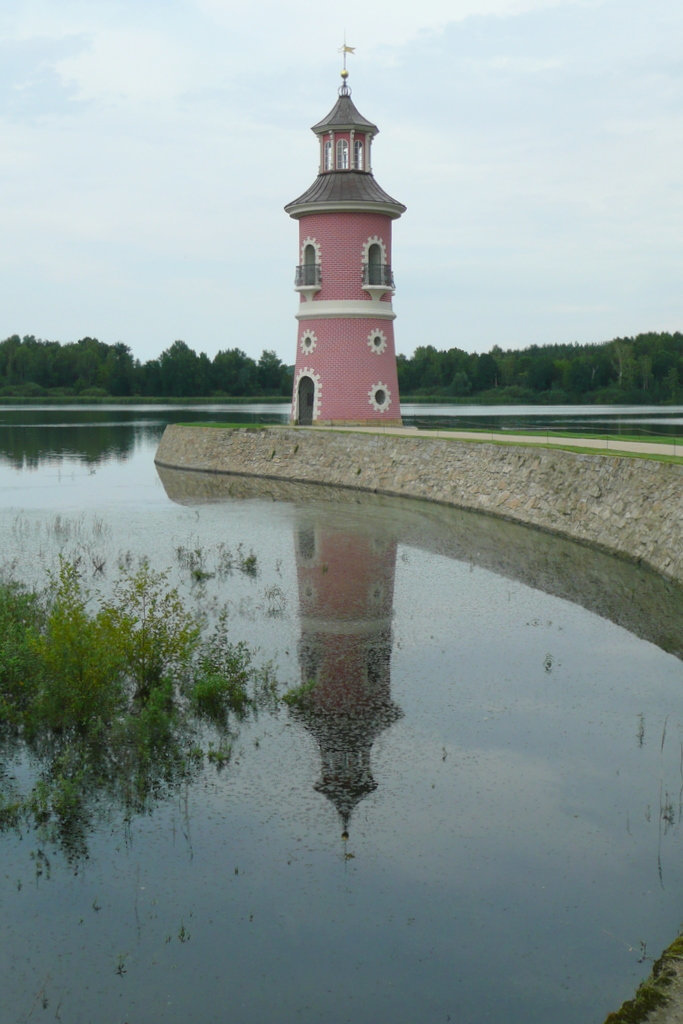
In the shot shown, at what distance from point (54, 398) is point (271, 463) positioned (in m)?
116

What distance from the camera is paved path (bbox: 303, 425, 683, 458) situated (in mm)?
31077

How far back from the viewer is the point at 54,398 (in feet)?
509

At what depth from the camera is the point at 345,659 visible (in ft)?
54.1

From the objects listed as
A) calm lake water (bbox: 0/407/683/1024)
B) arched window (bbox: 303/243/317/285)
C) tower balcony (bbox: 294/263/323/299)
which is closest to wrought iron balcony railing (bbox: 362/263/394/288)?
tower balcony (bbox: 294/263/323/299)

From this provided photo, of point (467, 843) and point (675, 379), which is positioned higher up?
point (675, 379)

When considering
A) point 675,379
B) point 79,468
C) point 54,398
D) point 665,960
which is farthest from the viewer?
point 54,398

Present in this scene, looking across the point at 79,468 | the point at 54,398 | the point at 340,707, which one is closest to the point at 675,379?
the point at 54,398

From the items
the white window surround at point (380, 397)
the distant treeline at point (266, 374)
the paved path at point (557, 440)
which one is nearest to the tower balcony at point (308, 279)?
the white window surround at point (380, 397)

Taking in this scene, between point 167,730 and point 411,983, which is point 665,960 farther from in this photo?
point 167,730

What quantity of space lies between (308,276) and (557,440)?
13.8 metres

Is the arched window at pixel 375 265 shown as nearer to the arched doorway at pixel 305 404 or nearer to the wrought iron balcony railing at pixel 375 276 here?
the wrought iron balcony railing at pixel 375 276

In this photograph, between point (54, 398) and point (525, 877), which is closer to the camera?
point (525, 877)

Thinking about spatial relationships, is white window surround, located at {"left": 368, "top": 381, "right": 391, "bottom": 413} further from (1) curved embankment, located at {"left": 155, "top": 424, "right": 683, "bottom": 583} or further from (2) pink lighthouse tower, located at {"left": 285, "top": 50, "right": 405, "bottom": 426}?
(1) curved embankment, located at {"left": 155, "top": 424, "right": 683, "bottom": 583}

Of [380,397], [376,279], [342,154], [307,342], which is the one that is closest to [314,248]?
[376,279]
